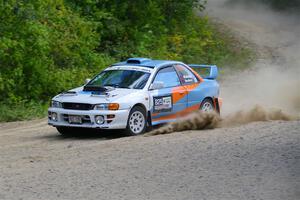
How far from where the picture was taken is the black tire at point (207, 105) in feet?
56.5

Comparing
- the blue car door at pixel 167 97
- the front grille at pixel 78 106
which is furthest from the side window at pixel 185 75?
the front grille at pixel 78 106

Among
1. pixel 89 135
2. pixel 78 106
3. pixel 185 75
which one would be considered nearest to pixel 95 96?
pixel 78 106

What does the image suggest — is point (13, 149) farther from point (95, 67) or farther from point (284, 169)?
point (95, 67)

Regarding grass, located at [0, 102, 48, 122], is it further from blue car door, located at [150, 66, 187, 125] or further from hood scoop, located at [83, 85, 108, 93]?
blue car door, located at [150, 66, 187, 125]

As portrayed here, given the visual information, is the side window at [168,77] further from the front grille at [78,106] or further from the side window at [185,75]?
the front grille at [78,106]

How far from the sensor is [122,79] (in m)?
16.2

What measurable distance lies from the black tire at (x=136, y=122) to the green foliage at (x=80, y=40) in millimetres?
4432

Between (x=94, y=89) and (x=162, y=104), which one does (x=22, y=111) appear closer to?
(x=94, y=89)

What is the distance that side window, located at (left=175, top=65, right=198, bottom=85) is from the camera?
16.8m

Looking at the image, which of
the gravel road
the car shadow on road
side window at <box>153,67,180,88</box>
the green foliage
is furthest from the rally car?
the green foliage

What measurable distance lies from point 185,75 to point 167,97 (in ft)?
3.36

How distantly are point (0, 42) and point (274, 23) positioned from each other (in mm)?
23613

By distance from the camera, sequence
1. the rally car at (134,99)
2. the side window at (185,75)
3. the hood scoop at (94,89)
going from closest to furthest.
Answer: the rally car at (134,99)
the hood scoop at (94,89)
the side window at (185,75)

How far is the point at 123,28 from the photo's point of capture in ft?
91.8
